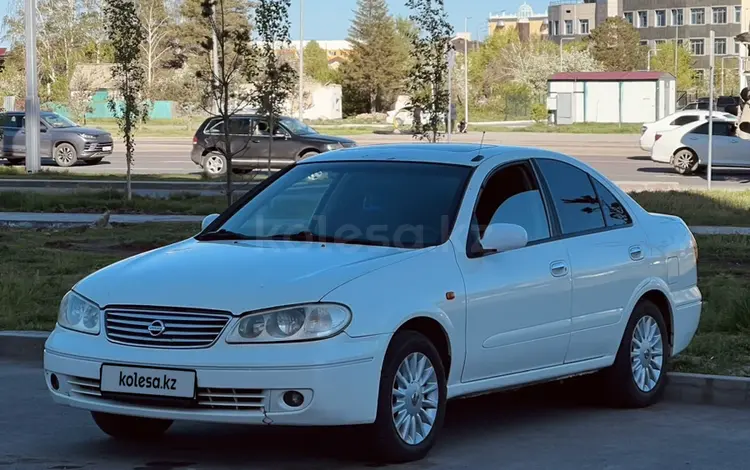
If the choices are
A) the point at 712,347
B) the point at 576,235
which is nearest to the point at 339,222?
the point at 576,235

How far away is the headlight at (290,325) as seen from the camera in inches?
242

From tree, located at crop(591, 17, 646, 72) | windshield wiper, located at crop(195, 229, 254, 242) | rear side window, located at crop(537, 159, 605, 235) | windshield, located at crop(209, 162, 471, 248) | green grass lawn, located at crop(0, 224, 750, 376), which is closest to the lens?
windshield, located at crop(209, 162, 471, 248)

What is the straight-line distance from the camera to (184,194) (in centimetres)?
2477

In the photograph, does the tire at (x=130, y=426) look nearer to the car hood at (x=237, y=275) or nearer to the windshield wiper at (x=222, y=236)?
the car hood at (x=237, y=275)

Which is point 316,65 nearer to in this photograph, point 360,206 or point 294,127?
point 294,127

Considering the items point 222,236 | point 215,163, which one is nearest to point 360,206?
point 222,236

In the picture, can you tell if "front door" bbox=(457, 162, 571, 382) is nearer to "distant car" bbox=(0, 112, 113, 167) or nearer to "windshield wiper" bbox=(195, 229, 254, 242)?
"windshield wiper" bbox=(195, 229, 254, 242)

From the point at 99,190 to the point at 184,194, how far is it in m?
1.61

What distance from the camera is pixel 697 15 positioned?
138500 mm

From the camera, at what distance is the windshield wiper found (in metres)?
7.42

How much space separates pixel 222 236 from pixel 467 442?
68.8 inches

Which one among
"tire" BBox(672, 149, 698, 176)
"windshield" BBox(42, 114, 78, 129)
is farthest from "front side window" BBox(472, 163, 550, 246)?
"windshield" BBox(42, 114, 78, 129)

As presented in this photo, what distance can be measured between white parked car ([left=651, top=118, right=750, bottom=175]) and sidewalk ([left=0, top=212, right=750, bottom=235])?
14961 mm

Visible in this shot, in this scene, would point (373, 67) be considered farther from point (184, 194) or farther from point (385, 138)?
point (184, 194)
